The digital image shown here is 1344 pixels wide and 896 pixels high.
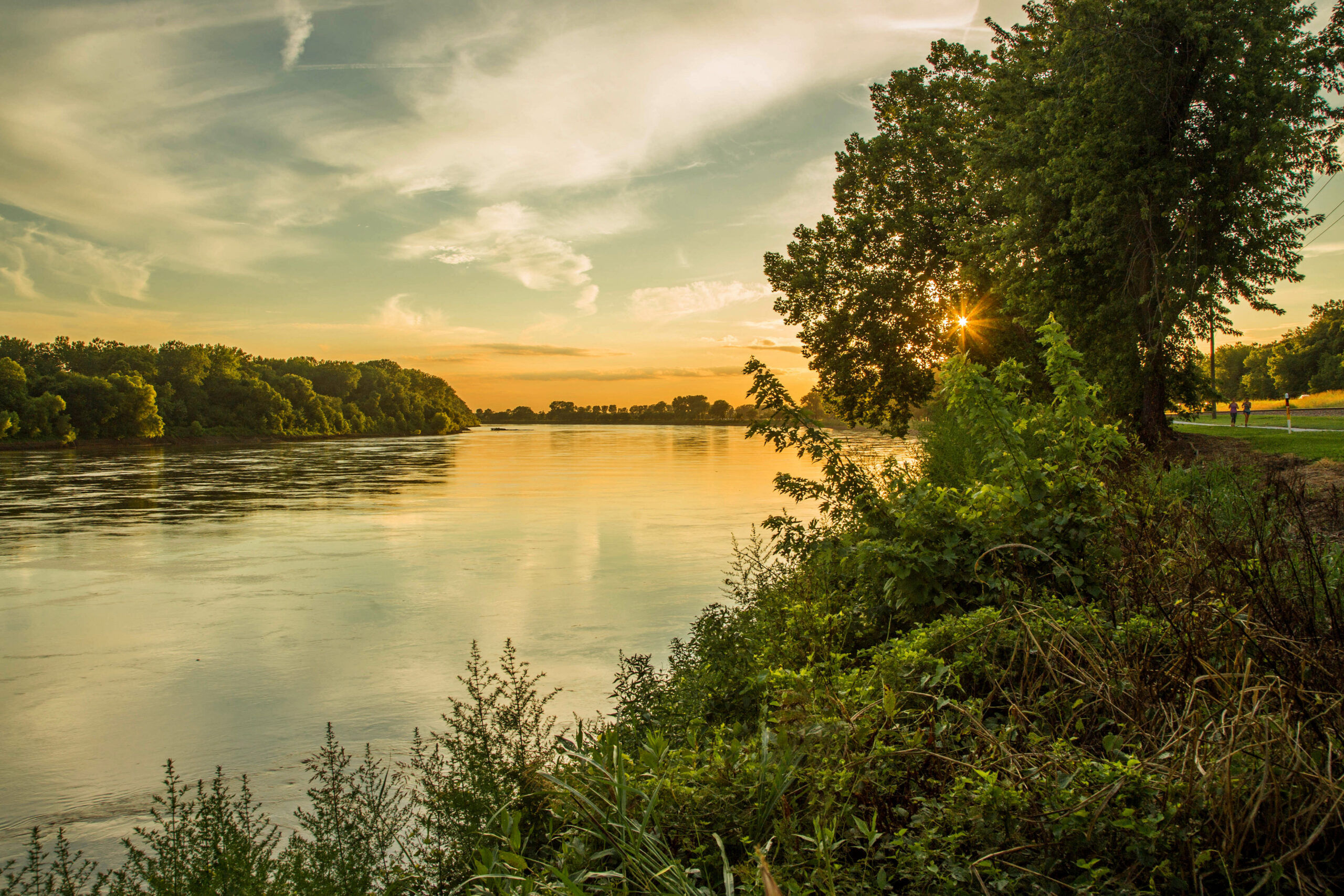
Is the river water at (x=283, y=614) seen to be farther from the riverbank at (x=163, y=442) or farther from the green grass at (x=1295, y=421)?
the riverbank at (x=163, y=442)

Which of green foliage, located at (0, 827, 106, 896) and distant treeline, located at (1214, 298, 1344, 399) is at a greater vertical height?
distant treeline, located at (1214, 298, 1344, 399)

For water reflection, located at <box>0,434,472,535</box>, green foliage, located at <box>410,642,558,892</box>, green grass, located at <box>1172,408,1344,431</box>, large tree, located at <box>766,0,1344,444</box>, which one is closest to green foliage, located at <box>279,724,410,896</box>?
green foliage, located at <box>410,642,558,892</box>

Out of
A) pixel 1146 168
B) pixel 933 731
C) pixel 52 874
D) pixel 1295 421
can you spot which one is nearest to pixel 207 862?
pixel 52 874

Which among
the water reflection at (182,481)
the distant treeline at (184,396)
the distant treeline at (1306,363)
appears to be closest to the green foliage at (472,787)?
the water reflection at (182,481)

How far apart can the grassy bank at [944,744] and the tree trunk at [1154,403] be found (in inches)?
532

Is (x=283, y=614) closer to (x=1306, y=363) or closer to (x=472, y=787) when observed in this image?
(x=472, y=787)

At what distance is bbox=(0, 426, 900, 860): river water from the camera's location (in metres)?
7.29

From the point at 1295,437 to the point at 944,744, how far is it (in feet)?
85.9

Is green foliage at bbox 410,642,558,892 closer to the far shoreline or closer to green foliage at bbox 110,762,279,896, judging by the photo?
green foliage at bbox 110,762,279,896

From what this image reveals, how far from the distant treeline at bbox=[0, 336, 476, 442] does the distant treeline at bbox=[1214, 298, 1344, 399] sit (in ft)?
340

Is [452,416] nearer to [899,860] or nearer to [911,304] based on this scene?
[911,304]

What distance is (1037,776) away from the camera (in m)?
2.91

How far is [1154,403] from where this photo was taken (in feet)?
65.5

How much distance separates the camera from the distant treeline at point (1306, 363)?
79375mm
